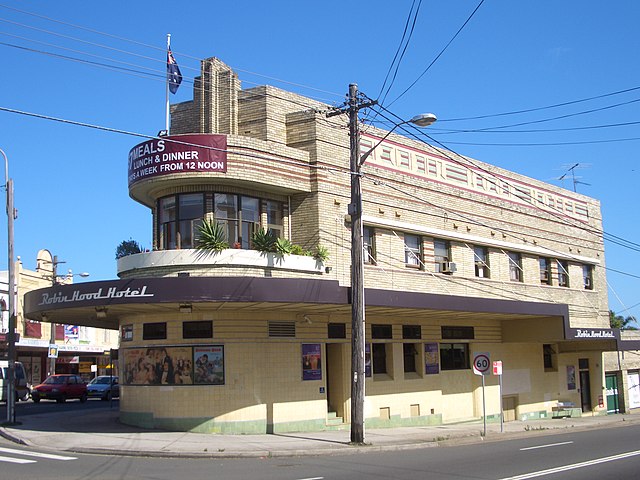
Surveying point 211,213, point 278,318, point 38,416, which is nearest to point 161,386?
point 278,318

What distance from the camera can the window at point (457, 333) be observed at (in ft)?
94.5

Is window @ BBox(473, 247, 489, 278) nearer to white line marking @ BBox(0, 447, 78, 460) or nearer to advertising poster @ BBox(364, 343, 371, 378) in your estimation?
advertising poster @ BBox(364, 343, 371, 378)

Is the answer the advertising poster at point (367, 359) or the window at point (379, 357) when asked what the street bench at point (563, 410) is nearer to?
the window at point (379, 357)

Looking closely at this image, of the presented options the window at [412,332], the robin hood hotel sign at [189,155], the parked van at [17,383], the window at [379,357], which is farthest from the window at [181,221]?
the parked van at [17,383]

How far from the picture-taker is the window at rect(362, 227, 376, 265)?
25.8 m

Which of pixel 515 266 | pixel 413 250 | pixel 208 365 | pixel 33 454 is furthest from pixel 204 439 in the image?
pixel 515 266

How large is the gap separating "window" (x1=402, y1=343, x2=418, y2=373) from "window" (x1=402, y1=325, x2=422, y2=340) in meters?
0.30

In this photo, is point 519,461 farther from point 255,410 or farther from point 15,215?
point 15,215

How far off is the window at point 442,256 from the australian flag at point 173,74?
1137cm

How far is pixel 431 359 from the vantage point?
2781cm

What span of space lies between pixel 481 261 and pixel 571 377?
932 cm

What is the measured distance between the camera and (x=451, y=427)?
85.7ft

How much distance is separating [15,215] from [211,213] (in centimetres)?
714

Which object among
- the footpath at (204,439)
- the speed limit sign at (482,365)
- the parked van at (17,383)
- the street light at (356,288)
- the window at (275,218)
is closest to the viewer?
the footpath at (204,439)
